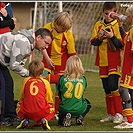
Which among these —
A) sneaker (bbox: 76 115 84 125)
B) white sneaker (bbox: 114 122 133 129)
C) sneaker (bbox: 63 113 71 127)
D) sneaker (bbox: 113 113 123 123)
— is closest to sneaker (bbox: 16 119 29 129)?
sneaker (bbox: 63 113 71 127)

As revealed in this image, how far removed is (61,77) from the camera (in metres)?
6.88

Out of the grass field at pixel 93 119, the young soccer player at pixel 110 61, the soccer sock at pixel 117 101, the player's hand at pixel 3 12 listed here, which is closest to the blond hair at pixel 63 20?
the young soccer player at pixel 110 61

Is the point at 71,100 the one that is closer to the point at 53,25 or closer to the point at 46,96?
the point at 46,96

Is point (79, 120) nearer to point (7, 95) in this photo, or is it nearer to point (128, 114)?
point (128, 114)

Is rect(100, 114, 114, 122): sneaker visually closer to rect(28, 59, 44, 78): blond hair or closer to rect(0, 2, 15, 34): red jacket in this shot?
rect(28, 59, 44, 78): blond hair

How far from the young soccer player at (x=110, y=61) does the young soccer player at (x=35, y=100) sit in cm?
110

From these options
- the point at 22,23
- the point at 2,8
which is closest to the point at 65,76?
the point at 2,8

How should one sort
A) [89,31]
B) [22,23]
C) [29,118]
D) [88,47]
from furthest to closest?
[22,23] → [89,31] → [88,47] → [29,118]

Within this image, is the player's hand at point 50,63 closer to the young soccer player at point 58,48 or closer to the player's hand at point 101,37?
the young soccer player at point 58,48

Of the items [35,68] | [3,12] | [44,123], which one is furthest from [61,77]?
[3,12]

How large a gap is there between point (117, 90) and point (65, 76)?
3.31ft

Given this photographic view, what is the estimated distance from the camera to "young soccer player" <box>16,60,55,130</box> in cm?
652

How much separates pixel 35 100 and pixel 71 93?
1.73ft

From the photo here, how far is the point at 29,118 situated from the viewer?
658 cm
